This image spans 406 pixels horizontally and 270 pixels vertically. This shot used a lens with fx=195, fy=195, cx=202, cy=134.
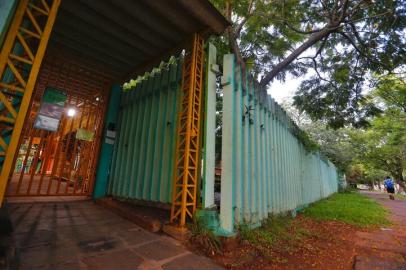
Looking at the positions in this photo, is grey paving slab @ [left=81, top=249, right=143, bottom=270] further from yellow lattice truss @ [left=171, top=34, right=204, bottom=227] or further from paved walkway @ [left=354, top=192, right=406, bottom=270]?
paved walkway @ [left=354, top=192, right=406, bottom=270]

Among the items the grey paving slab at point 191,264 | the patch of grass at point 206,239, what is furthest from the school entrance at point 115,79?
the grey paving slab at point 191,264

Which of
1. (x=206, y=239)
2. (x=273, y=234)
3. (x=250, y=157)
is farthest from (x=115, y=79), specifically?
(x=273, y=234)

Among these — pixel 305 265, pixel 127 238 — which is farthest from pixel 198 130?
pixel 305 265

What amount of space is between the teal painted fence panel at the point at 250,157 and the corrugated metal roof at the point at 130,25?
47.5 inches

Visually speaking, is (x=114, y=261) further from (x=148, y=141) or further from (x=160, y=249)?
(x=148, y=141)

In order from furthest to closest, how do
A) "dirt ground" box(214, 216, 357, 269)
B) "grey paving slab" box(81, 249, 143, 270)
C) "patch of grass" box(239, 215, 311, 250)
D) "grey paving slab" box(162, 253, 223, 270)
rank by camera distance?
"patch of grass" box(239, 215, 311, 250) < "dirt ground" box(214, 216, 357, 269) < "grey paving slab" box(162, 253, 223, 270) < "grey paving slab" box(81, 249, 143, 270)

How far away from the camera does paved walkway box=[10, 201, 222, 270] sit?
234 centimetres

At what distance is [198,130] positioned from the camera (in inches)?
162

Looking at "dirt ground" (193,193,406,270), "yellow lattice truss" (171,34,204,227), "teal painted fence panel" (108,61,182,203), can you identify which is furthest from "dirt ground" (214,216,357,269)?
"teal painted fence panel" (108,61,182,203)

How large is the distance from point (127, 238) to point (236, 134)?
260 cm

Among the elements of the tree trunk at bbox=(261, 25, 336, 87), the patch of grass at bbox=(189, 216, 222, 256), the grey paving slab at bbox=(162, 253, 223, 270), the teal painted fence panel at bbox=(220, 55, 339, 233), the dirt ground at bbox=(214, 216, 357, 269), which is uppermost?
the tree trunk at bbox=(261, 25, 336, 87)

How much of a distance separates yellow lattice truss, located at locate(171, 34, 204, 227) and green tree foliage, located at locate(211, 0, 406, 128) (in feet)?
5.50

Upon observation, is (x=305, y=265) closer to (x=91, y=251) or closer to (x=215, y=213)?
(x=215, y=213)

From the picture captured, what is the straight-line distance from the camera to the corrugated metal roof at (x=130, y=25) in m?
3.97
